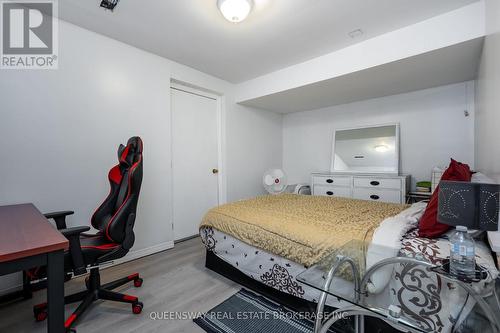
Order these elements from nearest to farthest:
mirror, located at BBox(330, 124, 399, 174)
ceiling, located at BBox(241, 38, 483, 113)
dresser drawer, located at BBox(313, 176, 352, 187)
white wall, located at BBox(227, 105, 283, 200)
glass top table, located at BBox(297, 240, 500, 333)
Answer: glass top table, located at BBox(297, 240, 500, 333) → ceiling, located at BBox(241, 38, 483, 113) → mirror, located at BBox(330, 124, 399, 174) → dresser drawer, located at BBox(313, 176, 352, 187) → white wall, located at BBox(227, 105, 283, 200)

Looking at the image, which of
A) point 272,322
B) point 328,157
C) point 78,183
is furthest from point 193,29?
point 328,157

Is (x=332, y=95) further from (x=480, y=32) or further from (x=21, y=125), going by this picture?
(x=21, y=125)

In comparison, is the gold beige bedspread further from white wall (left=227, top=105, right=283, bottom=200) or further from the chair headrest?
white wall (left=227, top=105, right=283, bottom=200)

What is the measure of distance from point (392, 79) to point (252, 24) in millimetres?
1846

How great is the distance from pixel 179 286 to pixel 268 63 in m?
2.80

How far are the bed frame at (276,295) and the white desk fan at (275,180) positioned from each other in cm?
153

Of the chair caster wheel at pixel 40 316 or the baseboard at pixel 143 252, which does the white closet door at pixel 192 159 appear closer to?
the baseboard at pixel 143 252

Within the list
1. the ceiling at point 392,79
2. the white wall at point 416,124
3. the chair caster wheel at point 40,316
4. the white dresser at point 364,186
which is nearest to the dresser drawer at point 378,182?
→ the white dresser at point 364,186

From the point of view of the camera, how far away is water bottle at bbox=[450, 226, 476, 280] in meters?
0.83

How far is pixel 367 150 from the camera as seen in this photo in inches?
142

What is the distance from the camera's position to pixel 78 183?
2.19 meters

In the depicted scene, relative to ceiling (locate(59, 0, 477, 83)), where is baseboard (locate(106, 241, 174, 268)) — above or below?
below

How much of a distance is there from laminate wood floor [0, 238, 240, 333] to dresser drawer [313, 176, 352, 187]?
2.29 metres
